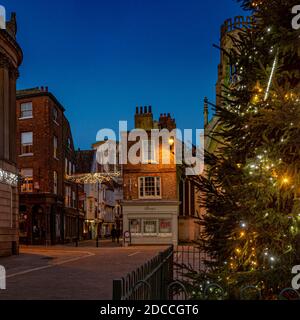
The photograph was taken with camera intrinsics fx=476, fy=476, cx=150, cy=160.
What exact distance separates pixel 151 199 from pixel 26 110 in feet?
44.7

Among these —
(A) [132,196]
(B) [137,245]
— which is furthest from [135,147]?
(B) [137,245]

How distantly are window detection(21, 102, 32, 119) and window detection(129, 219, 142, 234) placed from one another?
13.0 meters

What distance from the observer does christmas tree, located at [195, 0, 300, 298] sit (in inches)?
194

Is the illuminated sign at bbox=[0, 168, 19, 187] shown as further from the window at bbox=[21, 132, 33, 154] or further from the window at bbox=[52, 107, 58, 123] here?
the window at bbox=[52, 107, 58, 123]

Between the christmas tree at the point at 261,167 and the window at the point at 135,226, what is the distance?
36648 mm

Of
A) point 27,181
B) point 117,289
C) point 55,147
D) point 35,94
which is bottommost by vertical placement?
point 117,289

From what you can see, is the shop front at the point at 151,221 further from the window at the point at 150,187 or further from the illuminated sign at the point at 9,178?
the illuminated sign at the point at 9,178

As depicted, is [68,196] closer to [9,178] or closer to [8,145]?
[8,145]

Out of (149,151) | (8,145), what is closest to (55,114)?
(149,151)

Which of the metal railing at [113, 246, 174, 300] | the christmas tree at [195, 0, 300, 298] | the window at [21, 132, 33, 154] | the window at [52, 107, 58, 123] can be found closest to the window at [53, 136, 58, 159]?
the window at [52, 107, 58, 123]

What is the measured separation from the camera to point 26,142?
42.5m

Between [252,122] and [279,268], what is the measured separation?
1546mm

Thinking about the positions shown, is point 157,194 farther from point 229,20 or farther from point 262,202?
point 262,202

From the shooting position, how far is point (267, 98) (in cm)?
511
